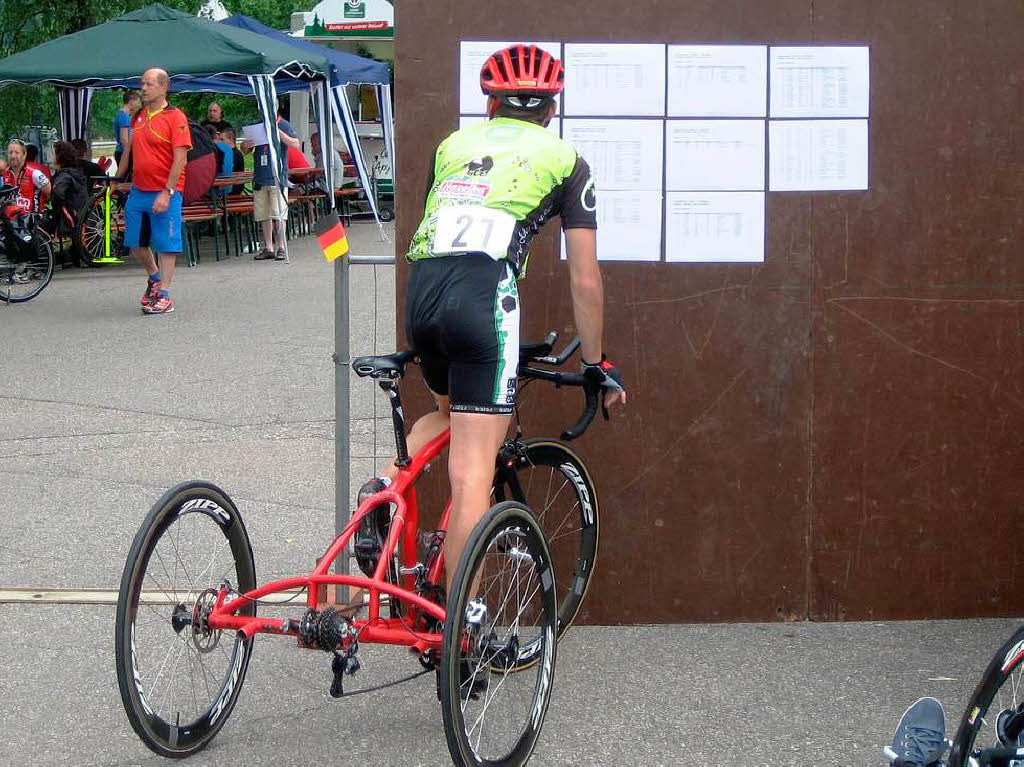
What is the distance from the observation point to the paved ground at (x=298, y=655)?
13.6 feet

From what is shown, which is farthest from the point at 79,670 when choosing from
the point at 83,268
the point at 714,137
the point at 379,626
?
the point at 83,268

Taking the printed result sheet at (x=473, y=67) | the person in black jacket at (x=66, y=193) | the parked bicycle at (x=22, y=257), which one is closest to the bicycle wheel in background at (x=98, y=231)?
the person in black jacket at (x=66, y=193)

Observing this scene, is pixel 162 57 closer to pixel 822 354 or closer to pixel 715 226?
pixel 715 226

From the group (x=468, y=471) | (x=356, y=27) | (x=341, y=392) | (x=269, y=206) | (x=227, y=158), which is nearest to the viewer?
(x=468, y=471)

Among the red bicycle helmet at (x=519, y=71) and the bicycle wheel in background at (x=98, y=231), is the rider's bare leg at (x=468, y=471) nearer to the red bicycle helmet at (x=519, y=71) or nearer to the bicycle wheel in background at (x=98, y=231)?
the red bicycle helmet at (x=519, y=71)

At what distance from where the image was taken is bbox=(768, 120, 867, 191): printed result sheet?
196 inches

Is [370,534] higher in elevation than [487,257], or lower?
lower

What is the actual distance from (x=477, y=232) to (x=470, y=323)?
0.26m

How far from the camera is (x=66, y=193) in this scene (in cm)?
1616

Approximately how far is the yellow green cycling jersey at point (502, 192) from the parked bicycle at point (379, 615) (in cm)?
40

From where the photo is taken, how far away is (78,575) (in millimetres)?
5695

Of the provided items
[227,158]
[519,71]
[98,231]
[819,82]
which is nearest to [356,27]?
[227,158]

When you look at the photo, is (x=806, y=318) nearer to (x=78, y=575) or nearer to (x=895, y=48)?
(x=895, y=48)

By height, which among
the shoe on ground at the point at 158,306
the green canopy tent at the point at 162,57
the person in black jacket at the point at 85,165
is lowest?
the shoe on ground at the point at 158,306
